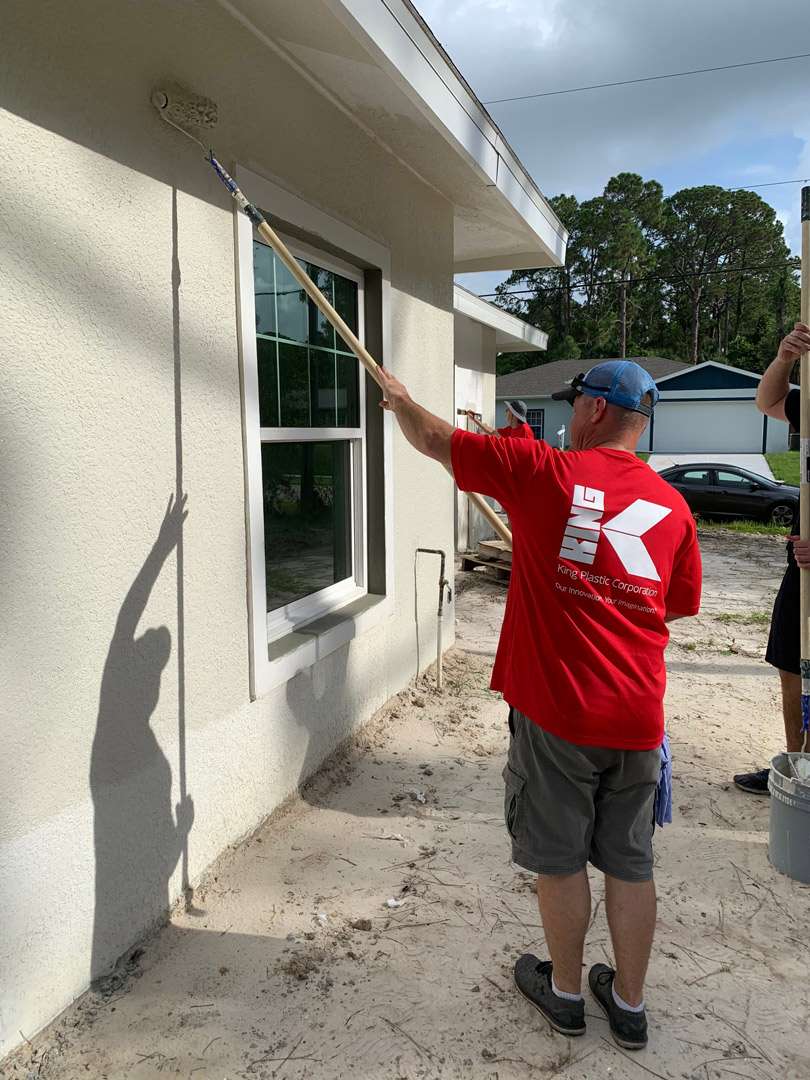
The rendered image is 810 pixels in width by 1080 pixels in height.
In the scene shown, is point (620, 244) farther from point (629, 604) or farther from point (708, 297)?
point (629, 604)

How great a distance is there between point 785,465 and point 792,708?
25313 millimetres

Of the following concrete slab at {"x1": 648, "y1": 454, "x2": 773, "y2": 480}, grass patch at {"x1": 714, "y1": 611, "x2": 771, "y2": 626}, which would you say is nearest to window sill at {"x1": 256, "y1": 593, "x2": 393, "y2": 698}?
grass patch at {"x1": 714, "y1": 611, "x2": 771, "y2": 626}

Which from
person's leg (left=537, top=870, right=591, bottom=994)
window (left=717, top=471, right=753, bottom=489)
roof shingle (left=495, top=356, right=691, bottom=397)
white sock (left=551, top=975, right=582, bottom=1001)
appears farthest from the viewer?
roof shingle (left=495, top=356, right=691, bottom=397)

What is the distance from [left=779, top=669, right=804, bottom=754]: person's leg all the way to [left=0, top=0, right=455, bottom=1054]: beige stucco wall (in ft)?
7.75

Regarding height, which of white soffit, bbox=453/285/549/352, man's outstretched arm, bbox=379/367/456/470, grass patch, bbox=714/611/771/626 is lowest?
grass patch, bbox=714/611/771/626

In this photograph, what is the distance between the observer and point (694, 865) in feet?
9.72

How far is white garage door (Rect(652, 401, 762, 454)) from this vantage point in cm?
3073

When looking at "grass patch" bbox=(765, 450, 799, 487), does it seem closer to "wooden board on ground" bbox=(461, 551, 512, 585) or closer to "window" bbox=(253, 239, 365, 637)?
"wooden board on ground" bbox=(461, 551, 512, 585)

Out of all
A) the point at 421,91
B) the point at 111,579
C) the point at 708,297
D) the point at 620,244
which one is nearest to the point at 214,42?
the point at 421,91

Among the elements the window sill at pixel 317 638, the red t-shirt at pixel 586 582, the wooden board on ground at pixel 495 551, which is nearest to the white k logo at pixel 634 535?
the red t-shirt at pixel 586 582

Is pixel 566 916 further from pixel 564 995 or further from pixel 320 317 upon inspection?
pixel 320 317

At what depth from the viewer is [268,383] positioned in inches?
127

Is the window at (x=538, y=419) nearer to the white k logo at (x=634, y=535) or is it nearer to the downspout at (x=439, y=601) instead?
the downspout at (x=439, y=601)

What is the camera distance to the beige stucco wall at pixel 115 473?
1916 mm
